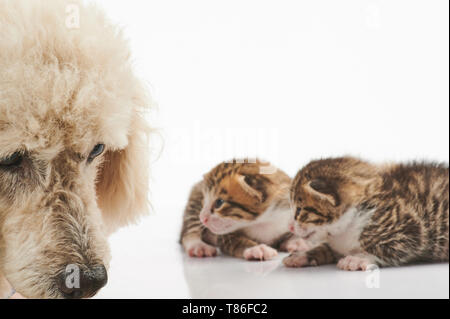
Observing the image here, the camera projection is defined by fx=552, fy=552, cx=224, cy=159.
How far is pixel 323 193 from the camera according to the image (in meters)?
1.15

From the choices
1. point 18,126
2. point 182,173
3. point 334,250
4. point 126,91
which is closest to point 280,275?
point 334,250

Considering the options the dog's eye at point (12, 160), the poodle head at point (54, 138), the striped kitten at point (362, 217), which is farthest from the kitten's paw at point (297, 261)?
the dog's eye at point (12, 160)

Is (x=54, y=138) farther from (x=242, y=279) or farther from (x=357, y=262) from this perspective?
(x=357, y=262)

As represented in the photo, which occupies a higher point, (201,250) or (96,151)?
(96,151)

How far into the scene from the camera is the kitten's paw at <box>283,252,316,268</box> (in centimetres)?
116

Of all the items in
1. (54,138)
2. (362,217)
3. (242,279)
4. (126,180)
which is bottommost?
(242,279)

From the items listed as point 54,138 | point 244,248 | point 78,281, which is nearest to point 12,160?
point 54,138

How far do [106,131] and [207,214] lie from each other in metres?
0.50

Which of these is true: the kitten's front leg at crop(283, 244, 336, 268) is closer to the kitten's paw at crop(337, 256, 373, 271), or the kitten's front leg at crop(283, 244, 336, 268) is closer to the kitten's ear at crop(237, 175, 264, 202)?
the kitten's paw at crop(337, 256, 373, 271)

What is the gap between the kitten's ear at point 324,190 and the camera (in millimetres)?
1143

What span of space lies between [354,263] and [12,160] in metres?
0.69

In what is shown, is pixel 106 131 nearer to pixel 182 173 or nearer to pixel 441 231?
pixel 182 173

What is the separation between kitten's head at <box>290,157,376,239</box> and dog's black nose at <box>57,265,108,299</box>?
1.76ft

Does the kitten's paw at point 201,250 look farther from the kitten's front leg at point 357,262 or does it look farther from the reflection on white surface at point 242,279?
the kitten's front leg at point 357,262
